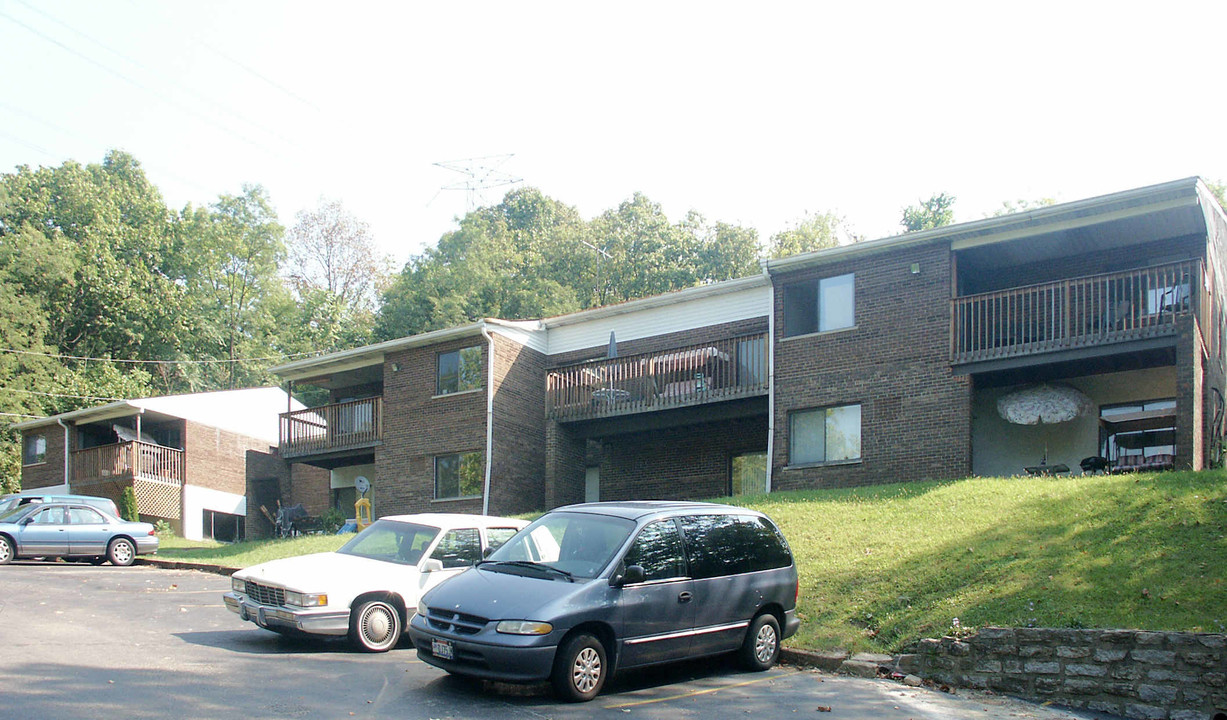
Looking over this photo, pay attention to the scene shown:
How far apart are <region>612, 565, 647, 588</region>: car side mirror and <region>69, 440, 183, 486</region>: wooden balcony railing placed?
26350 mm

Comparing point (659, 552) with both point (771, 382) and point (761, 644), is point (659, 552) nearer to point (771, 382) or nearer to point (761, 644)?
point (761, 644)

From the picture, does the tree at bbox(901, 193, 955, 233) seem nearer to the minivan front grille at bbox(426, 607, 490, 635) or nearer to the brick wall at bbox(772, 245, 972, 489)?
the brick wall at bbox(772, 245, 972, 489)

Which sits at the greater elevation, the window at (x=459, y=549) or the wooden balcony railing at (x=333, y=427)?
A: the wooden balcony railing at (x=333, y=427)

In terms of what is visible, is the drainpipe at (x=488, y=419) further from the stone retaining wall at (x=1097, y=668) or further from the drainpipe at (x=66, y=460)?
the drainpipe at (x=66, y=460)

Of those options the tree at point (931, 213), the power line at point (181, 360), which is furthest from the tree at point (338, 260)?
the tree at point (931, 213)

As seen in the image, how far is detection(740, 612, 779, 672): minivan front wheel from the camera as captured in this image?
10.7 meters

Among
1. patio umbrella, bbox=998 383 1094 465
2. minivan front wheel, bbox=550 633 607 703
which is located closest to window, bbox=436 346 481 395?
patio umbrella, bbox=998 383 1094 465

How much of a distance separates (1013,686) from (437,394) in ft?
62.3

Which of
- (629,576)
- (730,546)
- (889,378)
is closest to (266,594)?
(629,576)

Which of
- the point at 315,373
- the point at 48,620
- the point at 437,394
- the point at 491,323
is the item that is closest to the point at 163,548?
the point at 315,373

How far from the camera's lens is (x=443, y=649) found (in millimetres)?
9219

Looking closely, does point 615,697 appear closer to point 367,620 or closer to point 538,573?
point 538,573

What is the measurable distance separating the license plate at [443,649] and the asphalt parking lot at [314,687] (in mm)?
315

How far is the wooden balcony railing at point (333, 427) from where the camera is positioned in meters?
28.3
